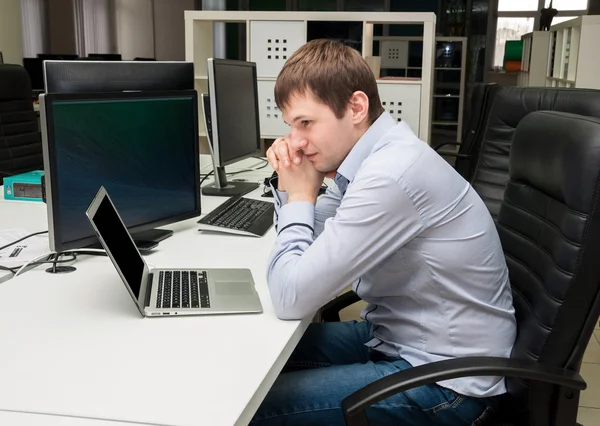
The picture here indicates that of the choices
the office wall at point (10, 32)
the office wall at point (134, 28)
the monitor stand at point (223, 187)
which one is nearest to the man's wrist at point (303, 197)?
the monitor stand at point (223, 187)

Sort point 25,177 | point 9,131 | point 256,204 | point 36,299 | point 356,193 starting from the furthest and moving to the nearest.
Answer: point 9,131 < point 25,177 < point 256,204 < point 36,299 < point 356,193

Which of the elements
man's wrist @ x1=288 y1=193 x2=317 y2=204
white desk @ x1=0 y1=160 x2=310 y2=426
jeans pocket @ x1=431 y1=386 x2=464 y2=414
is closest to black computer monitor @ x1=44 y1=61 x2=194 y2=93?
white desk @ x1=0 y1=160 x2=310 y2=426

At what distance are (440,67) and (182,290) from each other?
24.1ft

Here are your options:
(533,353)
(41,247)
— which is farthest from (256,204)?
(533,353)

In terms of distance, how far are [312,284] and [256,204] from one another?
1.05m

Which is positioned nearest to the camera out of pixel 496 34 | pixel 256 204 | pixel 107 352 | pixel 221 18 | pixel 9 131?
pixel 107 352

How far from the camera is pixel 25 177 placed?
2.43 m

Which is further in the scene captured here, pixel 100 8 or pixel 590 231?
pixel 100 8

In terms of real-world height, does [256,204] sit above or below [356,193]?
below

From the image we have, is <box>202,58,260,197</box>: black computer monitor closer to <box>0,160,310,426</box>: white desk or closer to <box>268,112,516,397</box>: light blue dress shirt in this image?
<box>0,160,310,426</box>: white desk

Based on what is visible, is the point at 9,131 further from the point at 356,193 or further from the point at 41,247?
the point at 356,193

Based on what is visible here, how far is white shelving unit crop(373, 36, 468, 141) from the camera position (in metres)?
8.11

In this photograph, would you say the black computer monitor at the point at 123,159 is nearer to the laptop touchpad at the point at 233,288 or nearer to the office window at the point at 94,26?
the laptop touchpad at the point at 233,288

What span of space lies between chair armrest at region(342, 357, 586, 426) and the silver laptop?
1.03ft
